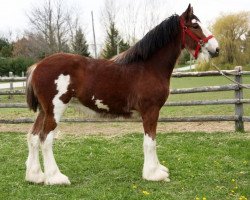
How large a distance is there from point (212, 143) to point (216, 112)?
462 centimetres

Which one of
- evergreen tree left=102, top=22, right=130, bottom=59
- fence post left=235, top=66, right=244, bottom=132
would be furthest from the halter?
evergreen tree left=102, top=22, right=130, bottom=59

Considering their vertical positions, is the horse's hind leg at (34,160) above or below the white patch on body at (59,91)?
below

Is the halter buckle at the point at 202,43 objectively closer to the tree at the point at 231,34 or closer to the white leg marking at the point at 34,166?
the white leg marking at the point at 34,166

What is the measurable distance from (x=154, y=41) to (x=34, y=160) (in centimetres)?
229

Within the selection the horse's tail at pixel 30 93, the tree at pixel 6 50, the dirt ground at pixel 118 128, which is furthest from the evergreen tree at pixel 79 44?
the horse's tail at pixel 30 93

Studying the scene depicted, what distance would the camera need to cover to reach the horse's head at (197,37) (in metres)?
4.97

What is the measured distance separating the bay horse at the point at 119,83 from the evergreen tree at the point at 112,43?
3281 centimetres

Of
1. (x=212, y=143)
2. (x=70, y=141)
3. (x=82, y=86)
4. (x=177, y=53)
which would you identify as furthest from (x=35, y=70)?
(x=212, y=143)

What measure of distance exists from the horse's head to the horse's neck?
169 mm

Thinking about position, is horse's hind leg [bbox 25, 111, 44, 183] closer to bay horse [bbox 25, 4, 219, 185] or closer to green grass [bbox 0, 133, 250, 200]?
bay horse [bbox 25, 4, 219, 185]

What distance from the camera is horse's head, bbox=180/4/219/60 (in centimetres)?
497

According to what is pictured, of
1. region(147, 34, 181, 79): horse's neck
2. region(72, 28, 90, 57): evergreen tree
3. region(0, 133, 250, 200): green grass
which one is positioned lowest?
region(0, 133, 250, 200): green grass

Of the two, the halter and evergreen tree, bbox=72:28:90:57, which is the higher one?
evergreen tree, bbox=72:28:90:57

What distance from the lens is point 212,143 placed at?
7.19m
